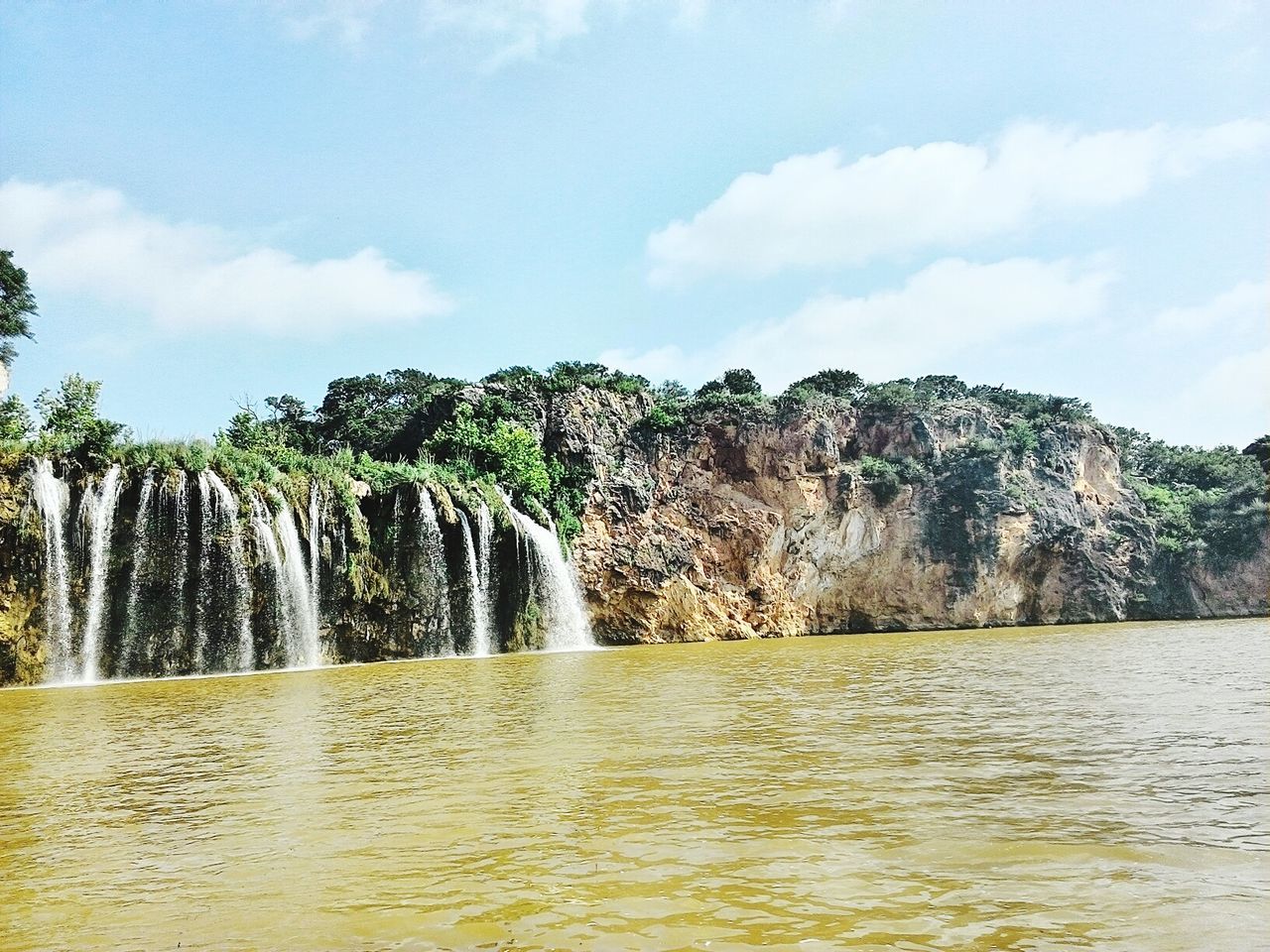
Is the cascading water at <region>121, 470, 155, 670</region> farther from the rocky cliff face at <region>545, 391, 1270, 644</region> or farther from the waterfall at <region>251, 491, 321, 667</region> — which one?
the rocky cliff face at <region>545, 391, 1270, 644</region>

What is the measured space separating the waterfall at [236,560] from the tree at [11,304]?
19.4 metres

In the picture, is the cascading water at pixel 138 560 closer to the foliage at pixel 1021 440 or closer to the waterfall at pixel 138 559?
the waterfall at pixel 138 559

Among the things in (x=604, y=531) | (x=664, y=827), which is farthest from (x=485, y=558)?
(x=664, y=827)

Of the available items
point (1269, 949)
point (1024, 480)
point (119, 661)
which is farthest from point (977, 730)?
point (1024, 480)

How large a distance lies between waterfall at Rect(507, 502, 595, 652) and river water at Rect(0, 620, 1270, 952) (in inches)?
741

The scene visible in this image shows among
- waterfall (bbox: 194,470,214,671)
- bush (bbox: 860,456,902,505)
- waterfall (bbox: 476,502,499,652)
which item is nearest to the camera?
waterfall (bbox: 194,470,214,671)

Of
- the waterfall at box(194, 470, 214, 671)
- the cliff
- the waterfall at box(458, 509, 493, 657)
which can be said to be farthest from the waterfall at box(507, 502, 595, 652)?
the waterfall at box(194, 470, 214, 671)

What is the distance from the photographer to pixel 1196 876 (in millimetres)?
3848

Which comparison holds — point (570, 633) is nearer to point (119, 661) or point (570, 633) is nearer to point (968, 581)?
point (119, 661)

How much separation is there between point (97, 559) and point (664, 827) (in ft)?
65.2

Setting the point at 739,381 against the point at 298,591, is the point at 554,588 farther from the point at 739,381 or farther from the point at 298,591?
the point at 739,381

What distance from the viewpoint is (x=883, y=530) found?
39250 millimetres

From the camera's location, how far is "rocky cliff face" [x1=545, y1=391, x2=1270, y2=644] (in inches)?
1457

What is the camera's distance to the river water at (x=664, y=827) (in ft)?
11.7
